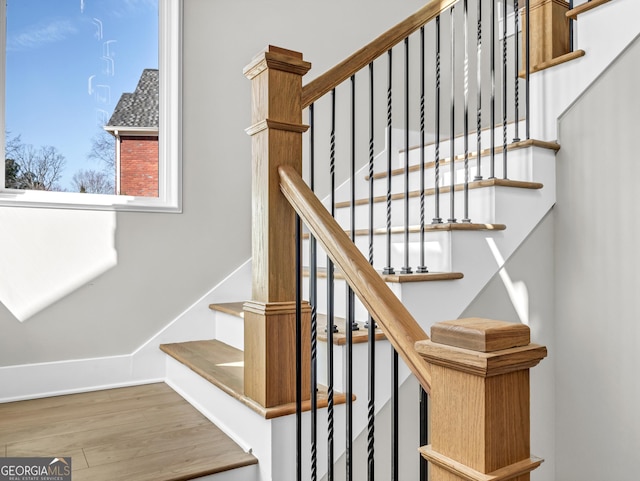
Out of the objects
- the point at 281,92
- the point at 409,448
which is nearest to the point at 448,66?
the point at 281,92

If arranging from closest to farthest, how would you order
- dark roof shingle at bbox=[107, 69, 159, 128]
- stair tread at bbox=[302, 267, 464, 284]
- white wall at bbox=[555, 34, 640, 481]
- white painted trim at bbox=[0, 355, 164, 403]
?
stair tread at bbox=[302, 267, 464, 284], white wall at bbox=[555, 34, 640, 481], white painted trim at bbox=[0, 355, 164, 403], dark roof shingle at bbox=[107, 69, 159, 128]

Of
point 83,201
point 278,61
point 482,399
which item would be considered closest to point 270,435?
point 482,399

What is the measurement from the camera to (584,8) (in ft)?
6.95

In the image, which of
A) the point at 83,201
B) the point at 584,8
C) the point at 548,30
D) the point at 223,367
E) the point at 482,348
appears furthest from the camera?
the point at 83,201

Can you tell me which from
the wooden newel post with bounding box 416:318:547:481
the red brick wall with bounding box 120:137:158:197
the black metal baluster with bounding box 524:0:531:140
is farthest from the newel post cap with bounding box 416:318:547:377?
the red brick wall with bounding box 120:137:158:197

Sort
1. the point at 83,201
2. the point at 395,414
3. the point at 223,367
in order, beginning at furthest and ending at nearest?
the point at 83,201, the point at 223,367, the point at 395,414

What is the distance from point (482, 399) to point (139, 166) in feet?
7.60

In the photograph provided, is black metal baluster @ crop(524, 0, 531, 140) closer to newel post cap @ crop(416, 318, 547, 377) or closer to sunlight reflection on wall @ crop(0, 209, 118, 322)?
newel post cap @ crop(416, 318, 547, 377)

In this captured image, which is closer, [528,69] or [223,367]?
[223,367]

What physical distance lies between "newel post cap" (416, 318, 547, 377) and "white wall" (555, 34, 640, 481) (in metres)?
1.45

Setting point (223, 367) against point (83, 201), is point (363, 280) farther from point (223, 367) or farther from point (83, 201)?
point (83, 201)

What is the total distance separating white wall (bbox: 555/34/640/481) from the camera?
6.39 feet

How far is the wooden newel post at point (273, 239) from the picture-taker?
148cm

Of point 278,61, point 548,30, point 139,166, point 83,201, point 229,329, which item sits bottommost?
point 229,329
